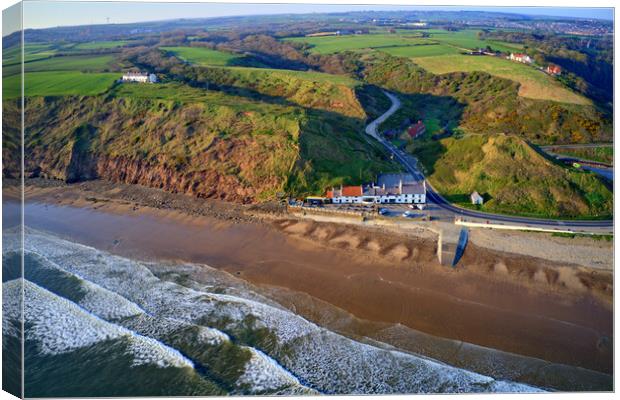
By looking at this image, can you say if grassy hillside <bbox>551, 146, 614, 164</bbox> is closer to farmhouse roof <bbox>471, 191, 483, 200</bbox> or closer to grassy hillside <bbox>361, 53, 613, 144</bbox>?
grassy hillside <bbox>361, 53, 613, 144</bbox>

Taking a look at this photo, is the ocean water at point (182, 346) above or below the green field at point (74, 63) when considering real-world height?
below

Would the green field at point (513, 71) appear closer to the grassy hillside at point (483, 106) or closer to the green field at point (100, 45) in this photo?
the grassy hillside at point (483, 106)

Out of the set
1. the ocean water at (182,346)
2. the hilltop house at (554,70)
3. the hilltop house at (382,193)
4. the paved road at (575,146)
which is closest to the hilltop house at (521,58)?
the hilltop house at (554,70)

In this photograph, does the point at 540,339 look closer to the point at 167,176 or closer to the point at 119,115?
the point at 167,176

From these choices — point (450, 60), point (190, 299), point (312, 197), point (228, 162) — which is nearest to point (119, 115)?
point (228, 162)

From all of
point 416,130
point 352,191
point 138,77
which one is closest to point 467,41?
point 416,130
